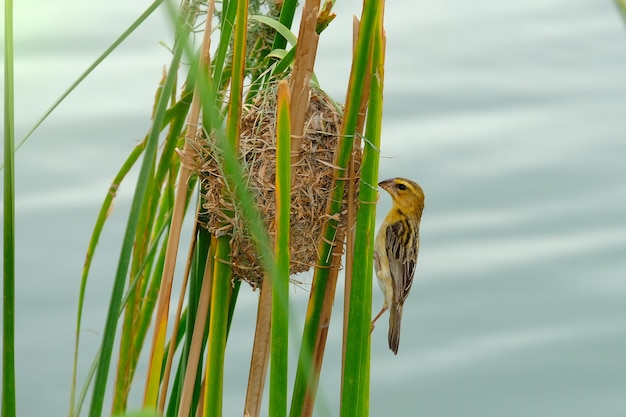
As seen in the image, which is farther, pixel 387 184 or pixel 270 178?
pixel 387 184

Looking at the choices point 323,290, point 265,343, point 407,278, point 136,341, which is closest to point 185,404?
point 265,343

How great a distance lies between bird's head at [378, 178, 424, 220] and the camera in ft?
12.8

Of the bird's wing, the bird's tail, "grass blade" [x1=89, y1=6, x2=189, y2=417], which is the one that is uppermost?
"grass blade" [x1=89, y1=6, x2=189, y2=417]

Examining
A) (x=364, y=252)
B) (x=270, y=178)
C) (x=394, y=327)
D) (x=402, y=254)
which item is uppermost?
(x=270, y=178)

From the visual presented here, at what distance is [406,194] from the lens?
3.95 metres

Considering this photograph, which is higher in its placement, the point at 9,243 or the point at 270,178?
the point at 270,178

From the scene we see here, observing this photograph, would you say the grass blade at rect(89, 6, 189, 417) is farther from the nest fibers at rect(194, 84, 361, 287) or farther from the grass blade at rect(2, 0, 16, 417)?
the nest fibers at rect(194, 84, 361, 287)

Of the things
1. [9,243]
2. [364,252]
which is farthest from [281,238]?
[9,243]

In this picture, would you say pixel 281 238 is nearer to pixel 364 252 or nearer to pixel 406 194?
pixel 364 252

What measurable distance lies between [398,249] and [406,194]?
251 millimetres

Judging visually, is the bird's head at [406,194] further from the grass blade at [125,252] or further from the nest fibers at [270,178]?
the grass blade at [125,252]

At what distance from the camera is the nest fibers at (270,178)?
7.98 ft

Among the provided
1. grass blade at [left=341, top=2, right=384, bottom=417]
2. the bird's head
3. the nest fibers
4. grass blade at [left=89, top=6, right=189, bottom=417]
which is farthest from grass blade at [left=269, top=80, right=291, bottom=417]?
the bird's head

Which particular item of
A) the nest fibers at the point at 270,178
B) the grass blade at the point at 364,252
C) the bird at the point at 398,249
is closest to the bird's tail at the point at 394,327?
the bird at the point at 398,249
